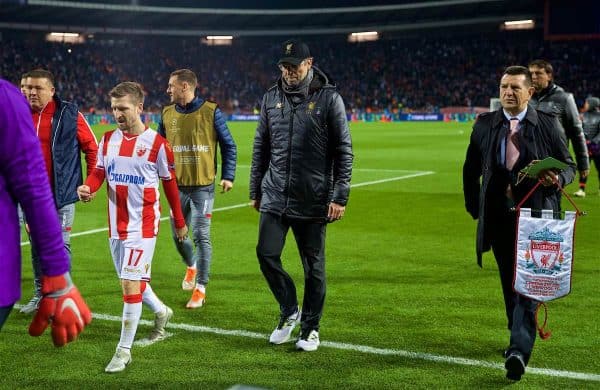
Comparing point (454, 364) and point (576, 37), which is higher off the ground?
point (576, 37)

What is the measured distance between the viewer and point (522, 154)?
4.87 meters

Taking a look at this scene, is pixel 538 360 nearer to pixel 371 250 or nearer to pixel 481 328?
pixel 481 328

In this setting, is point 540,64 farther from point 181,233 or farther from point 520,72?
point 181,233

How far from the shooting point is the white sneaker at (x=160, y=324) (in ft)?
18.5

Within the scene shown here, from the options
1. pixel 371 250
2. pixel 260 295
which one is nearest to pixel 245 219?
pixel 371 250

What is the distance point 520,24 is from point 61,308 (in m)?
61.8

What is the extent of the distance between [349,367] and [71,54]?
62.6 metres

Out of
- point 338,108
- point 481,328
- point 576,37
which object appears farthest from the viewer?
point 576,37

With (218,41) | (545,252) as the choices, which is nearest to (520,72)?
(545,252)

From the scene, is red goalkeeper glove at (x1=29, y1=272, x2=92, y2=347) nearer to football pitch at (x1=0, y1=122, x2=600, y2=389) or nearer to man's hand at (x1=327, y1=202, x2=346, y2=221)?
football pitch at (x1=0, y1=122, x2=600, y2=389)

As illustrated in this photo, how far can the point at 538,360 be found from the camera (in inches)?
207

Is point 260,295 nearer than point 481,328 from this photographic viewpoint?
No

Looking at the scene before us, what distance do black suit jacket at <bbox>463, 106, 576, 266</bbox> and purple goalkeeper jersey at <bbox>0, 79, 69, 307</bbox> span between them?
10.4 feet

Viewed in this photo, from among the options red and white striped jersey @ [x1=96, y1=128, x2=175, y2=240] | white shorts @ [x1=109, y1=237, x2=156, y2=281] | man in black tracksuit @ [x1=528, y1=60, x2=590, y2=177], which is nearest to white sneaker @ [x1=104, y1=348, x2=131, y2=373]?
white shorts @ [x1=109, y1=237, x2=156, y2=281]
